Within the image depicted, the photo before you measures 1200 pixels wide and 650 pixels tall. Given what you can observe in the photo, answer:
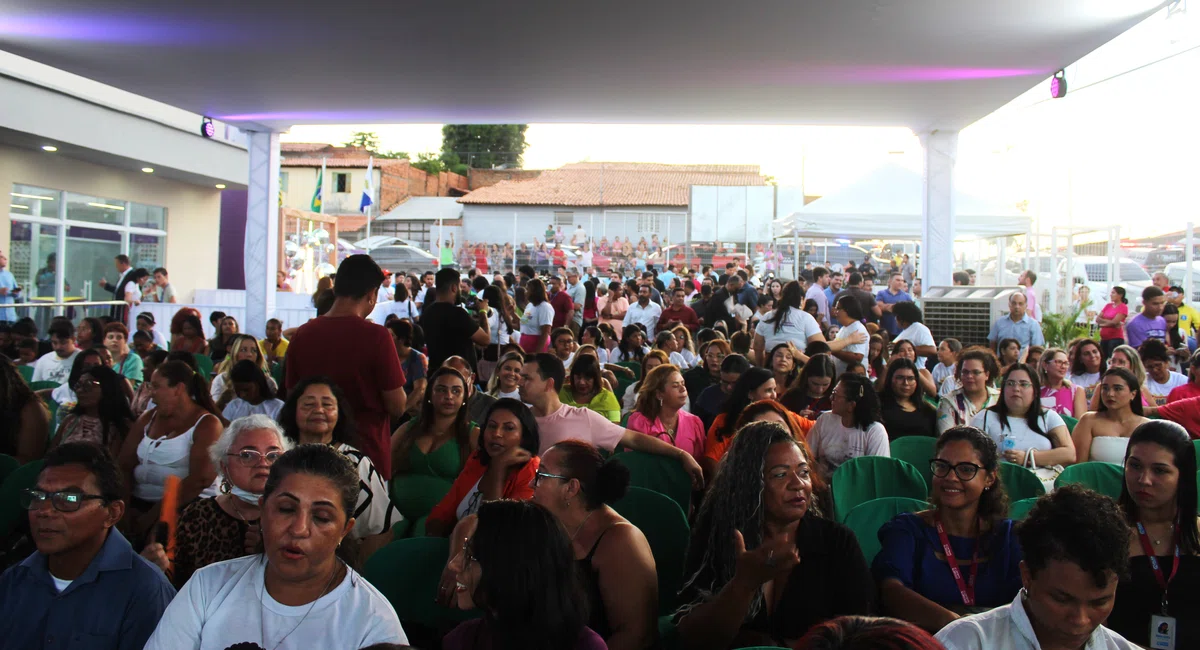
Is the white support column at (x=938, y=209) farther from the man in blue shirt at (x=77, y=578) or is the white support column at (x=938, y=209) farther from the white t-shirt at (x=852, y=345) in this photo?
the man in blue shirt at (x=77, y=578)

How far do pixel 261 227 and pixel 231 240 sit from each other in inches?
401

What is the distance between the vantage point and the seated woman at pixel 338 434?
3820 millimetres

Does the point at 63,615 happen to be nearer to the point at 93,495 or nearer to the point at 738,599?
the point at 93,495

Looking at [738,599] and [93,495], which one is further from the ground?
[93,495]

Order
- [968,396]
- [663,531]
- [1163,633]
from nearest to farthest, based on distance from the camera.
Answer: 1. [1163,633]
2. [663,531]
3. [968,396]

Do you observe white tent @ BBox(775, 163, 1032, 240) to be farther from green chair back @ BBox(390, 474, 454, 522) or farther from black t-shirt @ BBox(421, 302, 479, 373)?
green chair back @ BBox(390, 474, 454, 522)

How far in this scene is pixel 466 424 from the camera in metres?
5.02

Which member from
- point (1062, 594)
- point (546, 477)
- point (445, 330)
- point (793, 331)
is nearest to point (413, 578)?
point (546, 477)

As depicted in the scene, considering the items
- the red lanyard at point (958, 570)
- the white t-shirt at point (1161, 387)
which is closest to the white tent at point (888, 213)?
the white t-shirt at point (1161, 387)

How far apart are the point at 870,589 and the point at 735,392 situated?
253 cm

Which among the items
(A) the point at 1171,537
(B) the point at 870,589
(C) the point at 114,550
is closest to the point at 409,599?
(C) the point at 114,550

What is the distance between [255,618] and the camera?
2389 millimetres

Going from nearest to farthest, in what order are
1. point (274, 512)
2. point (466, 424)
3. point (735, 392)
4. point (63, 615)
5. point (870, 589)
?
1. point (274, 512)
2. point (63, 615)
3. point (870, 589)
4. point (466, 424)
5. point (735, 392)

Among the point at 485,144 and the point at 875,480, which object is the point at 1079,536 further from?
the point at 485,144
